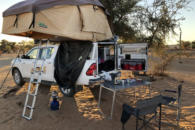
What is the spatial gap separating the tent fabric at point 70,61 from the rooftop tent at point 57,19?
55 centimetres

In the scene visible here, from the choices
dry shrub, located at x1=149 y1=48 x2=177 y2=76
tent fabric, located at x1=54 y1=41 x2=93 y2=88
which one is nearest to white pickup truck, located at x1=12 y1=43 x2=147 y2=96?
tent fabric, located at x1=54 y1=41 x2=93 y2=88

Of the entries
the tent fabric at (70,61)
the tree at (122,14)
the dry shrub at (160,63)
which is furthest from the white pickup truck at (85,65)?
the dry shrub at (160,63)

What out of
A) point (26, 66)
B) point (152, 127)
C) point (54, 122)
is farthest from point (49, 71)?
point (152, 127)

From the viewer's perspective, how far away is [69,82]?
435 centimetres

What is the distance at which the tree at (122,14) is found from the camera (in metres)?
8.89

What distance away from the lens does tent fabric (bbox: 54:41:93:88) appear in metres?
4.29

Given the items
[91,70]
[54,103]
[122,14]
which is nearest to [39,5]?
[91,70]

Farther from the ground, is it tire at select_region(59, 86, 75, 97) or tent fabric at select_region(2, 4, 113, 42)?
tent fabric at select_region(2, 4, 113, 42)

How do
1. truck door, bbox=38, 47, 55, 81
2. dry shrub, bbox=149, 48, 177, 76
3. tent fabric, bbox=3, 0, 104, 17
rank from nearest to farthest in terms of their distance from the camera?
1. tent fabric, bbox=3, 0, 104, 17
2. truck door, bbox=38, 47, 55, 81
3. dry shrub, bbox=149, 48, 177, 76

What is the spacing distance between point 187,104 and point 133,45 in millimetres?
2583

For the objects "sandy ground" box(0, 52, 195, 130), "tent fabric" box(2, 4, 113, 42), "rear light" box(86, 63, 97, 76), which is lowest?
"sandy ground" box(0, 52, 195, 130)

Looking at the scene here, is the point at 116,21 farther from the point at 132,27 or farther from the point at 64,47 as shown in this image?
the point at 64,47

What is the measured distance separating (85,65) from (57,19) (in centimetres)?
156

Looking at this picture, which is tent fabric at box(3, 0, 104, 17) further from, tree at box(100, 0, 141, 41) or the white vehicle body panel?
tree at box(100, 0, 141, 41)
